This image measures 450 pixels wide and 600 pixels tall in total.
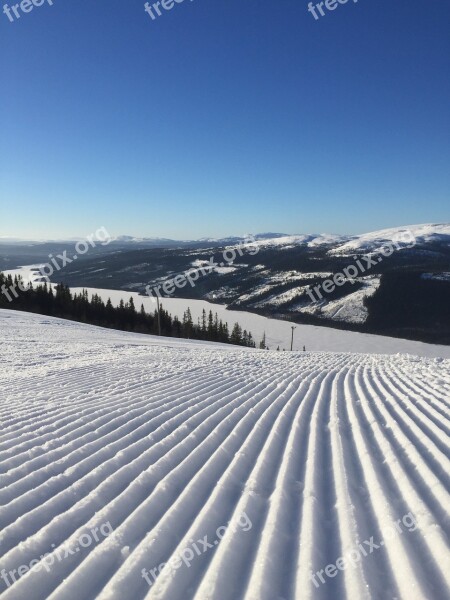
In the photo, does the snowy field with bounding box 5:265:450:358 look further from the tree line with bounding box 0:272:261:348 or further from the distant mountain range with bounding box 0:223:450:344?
the tree line with bounding box 0:272:261:348

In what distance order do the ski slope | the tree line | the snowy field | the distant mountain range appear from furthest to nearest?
1. the distant mountain range
2. the snowy field
3. the tree line
4. the ski slope

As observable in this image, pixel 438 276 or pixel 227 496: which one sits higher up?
pixel 227 496

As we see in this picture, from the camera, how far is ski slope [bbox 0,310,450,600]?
2443 mm

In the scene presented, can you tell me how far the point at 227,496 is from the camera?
11.6 feet

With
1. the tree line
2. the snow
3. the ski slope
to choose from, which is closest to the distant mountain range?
the snow

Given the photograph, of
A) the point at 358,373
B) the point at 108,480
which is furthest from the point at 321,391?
the point at 108,480

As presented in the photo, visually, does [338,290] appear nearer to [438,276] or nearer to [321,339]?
[438,276]

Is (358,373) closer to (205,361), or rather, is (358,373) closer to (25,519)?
(205,361)

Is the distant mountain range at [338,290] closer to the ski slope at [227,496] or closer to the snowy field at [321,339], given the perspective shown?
the snowy field at [321,339]

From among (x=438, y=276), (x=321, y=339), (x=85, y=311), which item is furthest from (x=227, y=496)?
(x=438, y=276)

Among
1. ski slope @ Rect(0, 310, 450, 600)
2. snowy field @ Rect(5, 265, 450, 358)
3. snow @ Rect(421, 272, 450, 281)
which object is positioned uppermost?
ski slope @ Rect(0, 310, 450, 600)

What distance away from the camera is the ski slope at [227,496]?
244 cm

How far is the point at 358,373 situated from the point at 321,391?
342cm

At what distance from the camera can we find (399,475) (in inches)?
147
